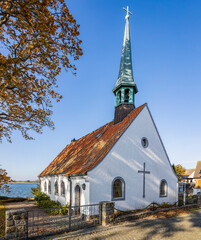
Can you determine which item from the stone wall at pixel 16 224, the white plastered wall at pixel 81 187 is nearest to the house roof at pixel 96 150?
the white plastered wall at pixel 81 187

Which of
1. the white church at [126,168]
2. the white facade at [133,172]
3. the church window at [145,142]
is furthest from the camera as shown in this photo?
the church window at [145,142]

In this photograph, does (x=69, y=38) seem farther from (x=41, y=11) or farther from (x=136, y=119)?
(x=136, y=119)

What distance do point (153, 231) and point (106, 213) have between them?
2.41 m

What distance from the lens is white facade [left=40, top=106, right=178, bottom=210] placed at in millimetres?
10820

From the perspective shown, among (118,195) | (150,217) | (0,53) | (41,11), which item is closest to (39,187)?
(118,195)

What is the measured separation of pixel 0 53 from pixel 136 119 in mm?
9649

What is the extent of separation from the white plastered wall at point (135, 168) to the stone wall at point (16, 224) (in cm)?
424

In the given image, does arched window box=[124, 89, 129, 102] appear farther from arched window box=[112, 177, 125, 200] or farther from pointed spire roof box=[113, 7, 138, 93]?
arched window box=[112, 177, 125, 200]

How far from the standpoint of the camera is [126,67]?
52.7 ft

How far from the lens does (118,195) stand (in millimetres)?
11438

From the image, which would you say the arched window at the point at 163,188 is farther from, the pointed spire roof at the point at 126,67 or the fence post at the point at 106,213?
the pointed spire roof at the point at 126,67

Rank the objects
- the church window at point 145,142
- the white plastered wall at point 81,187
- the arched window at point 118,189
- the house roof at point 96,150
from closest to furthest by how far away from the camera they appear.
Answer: the white plastered wall at point 81,187, the arched window at point 118,189, the house roof at point 96,150, the church window at point 145,142

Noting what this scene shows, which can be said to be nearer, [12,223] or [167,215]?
[12,223]

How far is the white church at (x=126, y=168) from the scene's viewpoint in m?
11.0
